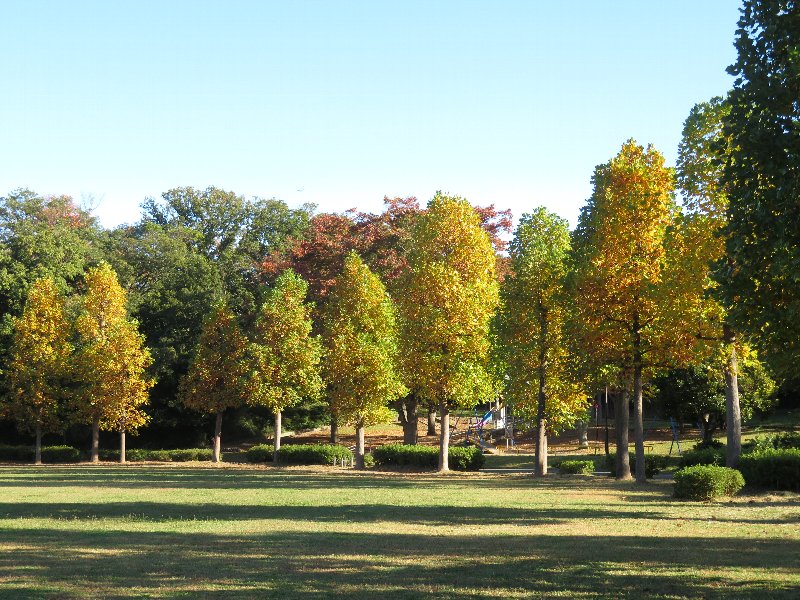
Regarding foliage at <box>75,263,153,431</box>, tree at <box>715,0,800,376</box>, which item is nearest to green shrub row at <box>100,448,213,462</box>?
foliage at <box>75,263,153,431</box>

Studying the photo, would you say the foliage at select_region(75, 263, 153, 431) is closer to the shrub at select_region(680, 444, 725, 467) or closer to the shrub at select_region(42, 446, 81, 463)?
the shrub at select_region(42, 446, 81, 463)

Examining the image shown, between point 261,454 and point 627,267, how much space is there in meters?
25.2

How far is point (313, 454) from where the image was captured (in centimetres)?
4397

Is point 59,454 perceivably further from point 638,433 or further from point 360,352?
point 638,433

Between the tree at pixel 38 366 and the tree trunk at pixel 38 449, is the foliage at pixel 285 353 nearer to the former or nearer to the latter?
the tree at pixel 38 366

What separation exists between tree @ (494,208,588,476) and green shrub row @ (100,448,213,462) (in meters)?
22.8

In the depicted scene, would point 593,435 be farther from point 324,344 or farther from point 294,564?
point 294,564

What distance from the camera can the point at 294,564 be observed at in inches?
503

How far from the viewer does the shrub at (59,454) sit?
5194 centimetres

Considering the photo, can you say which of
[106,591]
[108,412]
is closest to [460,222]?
[108,412]

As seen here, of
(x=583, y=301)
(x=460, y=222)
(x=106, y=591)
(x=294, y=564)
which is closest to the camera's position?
(x=106, y=591)

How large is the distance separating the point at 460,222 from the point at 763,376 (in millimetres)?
15066

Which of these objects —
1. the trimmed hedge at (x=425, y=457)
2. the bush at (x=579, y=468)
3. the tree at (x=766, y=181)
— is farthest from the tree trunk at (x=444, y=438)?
the tree at (x=766, y=181)

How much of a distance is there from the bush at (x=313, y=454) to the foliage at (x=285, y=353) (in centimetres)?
229
